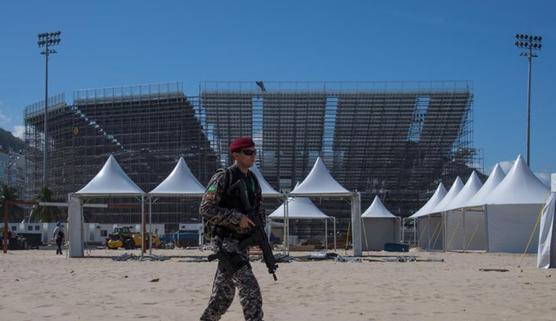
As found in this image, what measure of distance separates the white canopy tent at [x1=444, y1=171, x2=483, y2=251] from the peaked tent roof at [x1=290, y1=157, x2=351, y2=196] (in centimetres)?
803

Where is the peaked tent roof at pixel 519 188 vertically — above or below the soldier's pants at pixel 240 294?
above

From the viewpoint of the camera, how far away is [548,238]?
1659 cm

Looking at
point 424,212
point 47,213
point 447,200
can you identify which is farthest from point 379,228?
point 47,213

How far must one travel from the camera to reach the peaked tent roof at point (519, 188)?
28.1 meters

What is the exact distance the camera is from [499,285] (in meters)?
11.0

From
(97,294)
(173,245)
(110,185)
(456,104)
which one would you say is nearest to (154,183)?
(173,245)

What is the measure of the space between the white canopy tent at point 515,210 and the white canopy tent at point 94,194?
13.5m

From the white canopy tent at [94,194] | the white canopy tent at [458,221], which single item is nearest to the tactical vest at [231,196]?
the white canopy tent at [94,194]

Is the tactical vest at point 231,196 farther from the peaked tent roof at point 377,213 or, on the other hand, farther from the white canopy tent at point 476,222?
the peaked tent roof at point 377,213

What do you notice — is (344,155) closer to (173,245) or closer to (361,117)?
(361,117)

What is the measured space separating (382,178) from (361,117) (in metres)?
5.45

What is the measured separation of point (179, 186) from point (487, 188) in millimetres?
13134

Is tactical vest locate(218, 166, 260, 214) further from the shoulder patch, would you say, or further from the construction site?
the construction site

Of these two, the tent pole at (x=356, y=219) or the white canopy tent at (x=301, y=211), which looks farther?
the white canopy tent at (x=301, y=211)
